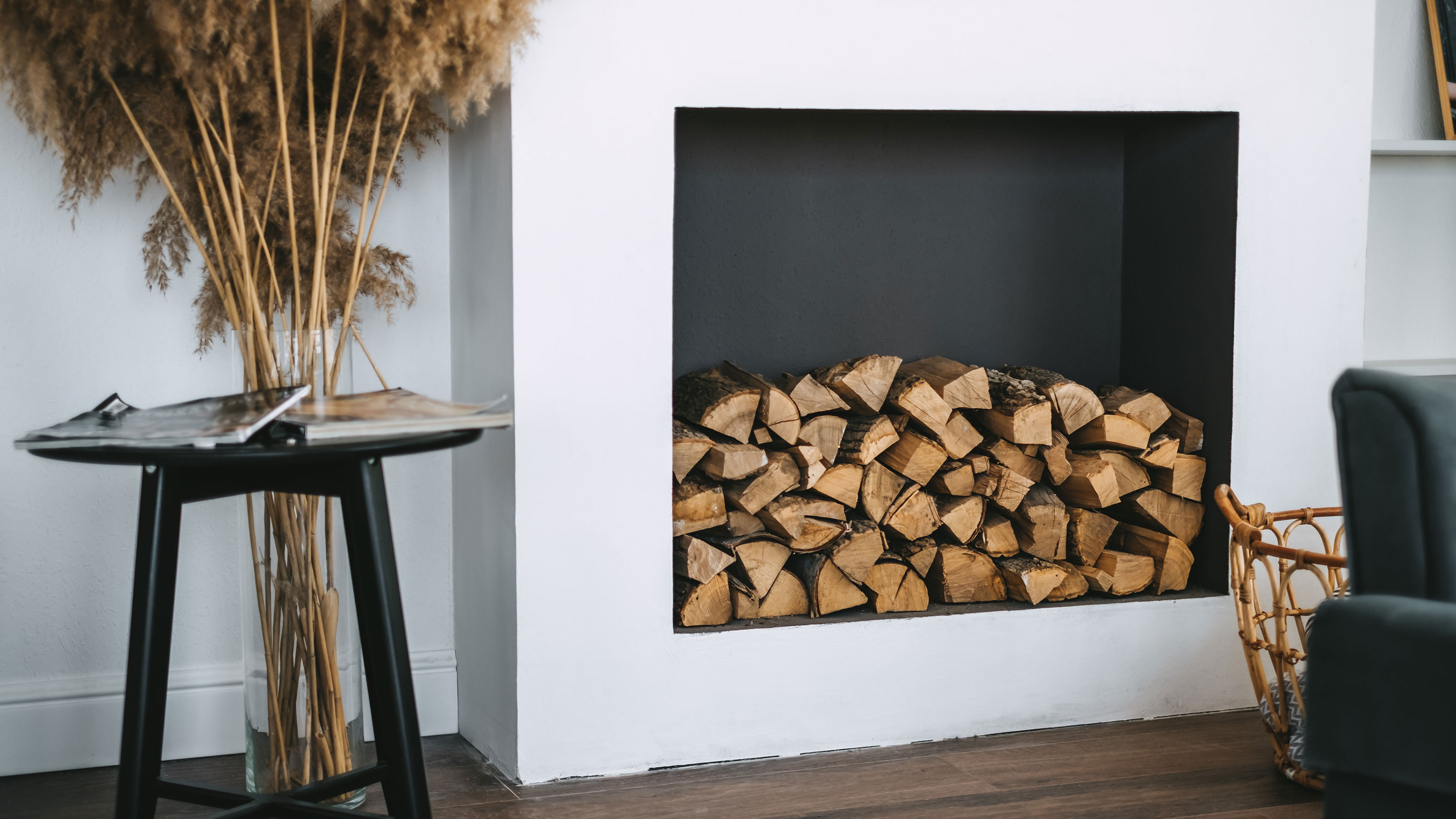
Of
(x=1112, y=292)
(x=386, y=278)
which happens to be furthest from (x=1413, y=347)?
(x=386, y=278)

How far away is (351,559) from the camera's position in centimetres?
152

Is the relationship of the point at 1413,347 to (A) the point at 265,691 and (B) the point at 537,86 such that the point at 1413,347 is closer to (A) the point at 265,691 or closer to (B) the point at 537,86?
(B) the point at 537,86

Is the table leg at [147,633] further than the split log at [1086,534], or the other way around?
the split log at [1086,534]

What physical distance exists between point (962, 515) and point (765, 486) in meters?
0.41

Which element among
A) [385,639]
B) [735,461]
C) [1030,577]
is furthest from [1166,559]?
[385,639]

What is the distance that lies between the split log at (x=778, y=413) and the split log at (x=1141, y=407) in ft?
2.16

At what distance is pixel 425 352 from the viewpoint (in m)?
2.24

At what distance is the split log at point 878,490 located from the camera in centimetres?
225

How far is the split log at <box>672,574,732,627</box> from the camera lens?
2137 mm

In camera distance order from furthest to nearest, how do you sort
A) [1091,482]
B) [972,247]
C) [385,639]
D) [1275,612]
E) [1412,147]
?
[1412,147] → [972,247] → [1091,482] → [1275,612] → [385,639]

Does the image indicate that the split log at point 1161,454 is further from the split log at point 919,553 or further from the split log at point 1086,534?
the split log at point 919,553

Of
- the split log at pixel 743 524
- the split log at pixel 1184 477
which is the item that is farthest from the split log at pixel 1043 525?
the split log at pixel 743 524

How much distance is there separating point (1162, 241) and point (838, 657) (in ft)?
3.72

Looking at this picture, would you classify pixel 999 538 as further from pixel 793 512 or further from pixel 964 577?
pixel 793 512
